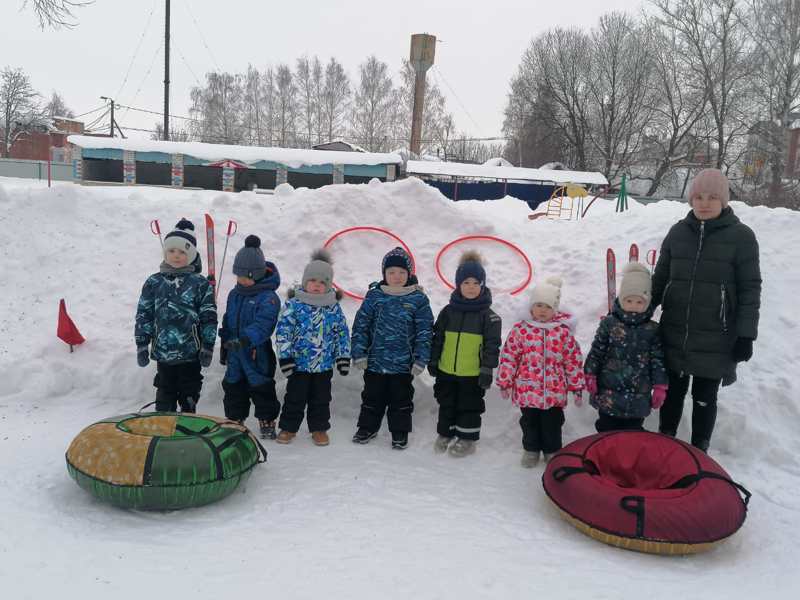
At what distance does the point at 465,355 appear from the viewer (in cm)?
436

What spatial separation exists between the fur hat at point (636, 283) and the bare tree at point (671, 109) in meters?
30.0

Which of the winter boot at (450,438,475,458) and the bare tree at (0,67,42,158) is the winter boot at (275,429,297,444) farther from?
the bare tree at (0,67,42,158)

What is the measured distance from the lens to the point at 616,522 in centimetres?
318

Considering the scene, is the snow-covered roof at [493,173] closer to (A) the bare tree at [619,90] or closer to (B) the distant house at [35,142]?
(A) the bare tree at [619,90]

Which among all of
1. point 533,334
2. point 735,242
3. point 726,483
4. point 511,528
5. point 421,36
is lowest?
point 511,528

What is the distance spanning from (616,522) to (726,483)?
73cm

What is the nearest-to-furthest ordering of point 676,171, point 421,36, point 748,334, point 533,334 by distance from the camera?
point 748,334 → point 533,334 → point 421,36 → point 676,171

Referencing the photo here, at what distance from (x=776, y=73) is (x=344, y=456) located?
99.7ft

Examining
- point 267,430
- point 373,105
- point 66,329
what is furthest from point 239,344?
point 373,105

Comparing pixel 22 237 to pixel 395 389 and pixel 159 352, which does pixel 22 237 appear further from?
pixel 395 389

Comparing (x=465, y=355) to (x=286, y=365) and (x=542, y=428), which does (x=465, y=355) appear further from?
(x=286, y=365)

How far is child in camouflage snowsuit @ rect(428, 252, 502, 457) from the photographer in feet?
14.3

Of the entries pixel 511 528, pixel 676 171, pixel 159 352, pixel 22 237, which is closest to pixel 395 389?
pixel 511 528

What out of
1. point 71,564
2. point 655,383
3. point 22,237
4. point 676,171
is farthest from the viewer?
point 676,171
